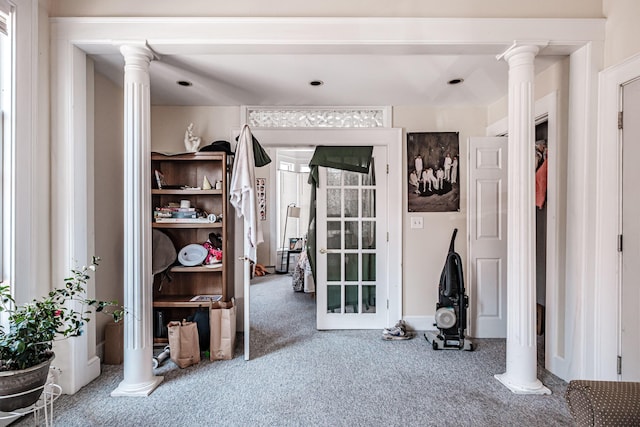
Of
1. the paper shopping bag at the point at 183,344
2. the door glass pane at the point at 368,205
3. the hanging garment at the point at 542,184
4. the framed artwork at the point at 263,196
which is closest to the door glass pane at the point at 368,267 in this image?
the door glass pane at the point at 368,205

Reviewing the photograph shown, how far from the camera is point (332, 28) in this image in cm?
228

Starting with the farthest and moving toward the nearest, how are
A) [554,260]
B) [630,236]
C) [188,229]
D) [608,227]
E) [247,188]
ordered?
[188,229], [247,188], [554,260], [608,227], [630,236]

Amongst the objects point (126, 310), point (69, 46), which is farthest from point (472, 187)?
point (69, 46)

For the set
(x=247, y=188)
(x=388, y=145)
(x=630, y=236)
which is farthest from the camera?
(x=388, y=145)

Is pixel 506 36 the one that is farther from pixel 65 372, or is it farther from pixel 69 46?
pixel 65 372

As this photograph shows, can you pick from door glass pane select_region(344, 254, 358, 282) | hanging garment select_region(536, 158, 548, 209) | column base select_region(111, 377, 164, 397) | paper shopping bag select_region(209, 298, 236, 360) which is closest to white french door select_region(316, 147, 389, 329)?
door glass pane select_region(344, 254, 358, 282)

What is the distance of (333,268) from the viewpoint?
12.4 ft

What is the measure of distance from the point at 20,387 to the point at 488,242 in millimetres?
3594

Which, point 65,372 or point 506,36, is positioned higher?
point 506,36

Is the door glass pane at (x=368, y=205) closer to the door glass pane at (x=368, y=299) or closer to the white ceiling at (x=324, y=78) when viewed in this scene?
the door glass pane at (x=368, y=299)

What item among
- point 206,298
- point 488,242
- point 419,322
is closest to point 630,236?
point 488,242

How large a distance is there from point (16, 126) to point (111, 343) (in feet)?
5.82

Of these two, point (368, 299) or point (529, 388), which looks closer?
point (529, 388)

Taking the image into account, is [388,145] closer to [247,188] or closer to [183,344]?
[247,188]
